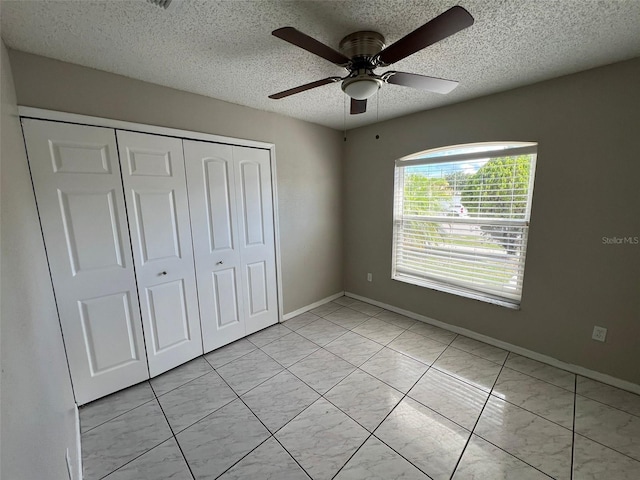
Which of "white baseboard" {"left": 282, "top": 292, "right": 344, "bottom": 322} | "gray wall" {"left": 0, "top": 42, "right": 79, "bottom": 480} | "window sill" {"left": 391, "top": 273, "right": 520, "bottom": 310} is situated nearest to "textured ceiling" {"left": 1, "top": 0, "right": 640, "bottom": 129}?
"gray wall" {"left": 0, "top": 42, "right": 79, "bottom": 480}

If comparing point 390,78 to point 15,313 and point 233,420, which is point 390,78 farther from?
point 233,420

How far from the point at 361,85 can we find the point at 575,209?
201 cm

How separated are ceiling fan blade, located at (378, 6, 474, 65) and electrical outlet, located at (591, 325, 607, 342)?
2.48 meters

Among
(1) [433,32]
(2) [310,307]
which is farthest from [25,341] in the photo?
(2) [310,307]

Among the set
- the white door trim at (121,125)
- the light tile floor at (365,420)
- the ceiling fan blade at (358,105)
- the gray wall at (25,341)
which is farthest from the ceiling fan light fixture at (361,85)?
the light tile floor at (365,420)

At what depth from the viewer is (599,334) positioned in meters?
2.03

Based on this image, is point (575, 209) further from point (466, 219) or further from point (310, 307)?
point (310, 307)

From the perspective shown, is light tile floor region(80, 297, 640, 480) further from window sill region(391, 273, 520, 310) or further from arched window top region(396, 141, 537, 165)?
arched window top region(396, 141, 537, 165)

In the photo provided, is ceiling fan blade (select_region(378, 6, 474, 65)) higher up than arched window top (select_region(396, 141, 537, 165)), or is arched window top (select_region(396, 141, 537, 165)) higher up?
ceiling fan blade (select_region(378, 6, 474, 65))

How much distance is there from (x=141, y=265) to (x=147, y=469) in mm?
1355

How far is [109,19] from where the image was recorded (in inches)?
52.4

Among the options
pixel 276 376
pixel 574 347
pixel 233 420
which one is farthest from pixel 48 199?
pixel 574 347

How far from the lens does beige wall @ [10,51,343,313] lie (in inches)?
66.3

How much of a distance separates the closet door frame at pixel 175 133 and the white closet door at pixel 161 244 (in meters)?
0.06
